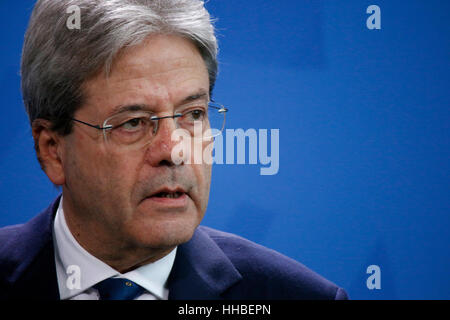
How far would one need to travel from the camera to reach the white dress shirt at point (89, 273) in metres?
1.80

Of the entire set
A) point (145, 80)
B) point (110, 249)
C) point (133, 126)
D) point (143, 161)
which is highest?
point (145, 80)

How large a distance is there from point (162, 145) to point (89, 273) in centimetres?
51

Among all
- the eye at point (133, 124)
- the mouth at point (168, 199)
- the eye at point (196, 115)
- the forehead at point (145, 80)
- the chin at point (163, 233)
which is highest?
the forehead at point (145, 80)

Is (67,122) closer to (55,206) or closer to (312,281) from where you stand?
(55,206)

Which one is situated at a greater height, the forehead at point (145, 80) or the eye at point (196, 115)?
the forehead at point (145, 80)

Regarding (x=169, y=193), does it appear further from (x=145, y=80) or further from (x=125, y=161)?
(x=145, y=80)

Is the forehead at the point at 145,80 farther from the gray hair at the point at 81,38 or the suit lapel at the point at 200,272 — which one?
the suit lapel at the point at 200,272

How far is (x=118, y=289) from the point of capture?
1.78 meters

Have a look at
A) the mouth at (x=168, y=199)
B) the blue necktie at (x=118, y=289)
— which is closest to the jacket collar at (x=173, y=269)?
the blue necktie at (x=118, y=289)

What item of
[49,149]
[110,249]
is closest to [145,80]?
[49,149]

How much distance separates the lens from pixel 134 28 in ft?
5.49

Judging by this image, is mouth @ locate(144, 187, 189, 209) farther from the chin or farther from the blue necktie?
the blue necktie

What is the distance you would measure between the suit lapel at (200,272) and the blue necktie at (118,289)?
0.12 m

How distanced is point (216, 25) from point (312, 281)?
40.5 inches
